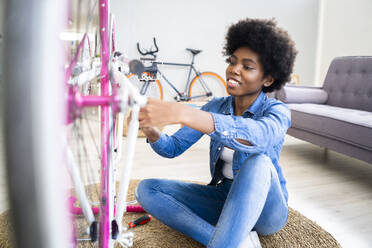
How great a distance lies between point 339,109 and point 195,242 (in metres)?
1.72

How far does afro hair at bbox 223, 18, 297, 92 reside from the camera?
3.33 ft

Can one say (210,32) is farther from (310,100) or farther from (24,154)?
(24,154)

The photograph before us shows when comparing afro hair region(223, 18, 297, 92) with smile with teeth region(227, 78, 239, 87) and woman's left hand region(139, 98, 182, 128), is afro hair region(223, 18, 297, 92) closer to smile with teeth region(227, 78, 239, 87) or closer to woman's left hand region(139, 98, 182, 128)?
smile with teeth region(227, 78, 239, 87)

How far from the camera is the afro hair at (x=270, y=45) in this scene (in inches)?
39.9

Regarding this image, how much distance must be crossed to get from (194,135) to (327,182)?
112 cm

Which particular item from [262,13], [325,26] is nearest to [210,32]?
[262,13]

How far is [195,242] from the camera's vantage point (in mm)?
1063

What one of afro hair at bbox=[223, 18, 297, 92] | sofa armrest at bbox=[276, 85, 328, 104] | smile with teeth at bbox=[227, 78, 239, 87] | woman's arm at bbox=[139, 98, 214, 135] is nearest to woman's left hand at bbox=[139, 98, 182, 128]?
woman's arm at bbox=[139, 98, 214, 135]

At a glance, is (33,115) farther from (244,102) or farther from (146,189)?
(244,102)

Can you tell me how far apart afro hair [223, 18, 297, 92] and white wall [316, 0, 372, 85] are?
3478 millimetres

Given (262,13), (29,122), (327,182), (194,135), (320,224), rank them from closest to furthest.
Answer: (29,122)
(194,135)
(320,224)
(327,182)
(262,13)

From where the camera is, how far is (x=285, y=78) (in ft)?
3.63

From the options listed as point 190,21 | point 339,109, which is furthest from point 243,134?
point 190,21

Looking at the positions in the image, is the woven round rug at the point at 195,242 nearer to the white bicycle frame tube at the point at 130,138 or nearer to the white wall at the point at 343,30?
the white bicycle frame tube at the point at 130,138
